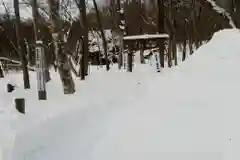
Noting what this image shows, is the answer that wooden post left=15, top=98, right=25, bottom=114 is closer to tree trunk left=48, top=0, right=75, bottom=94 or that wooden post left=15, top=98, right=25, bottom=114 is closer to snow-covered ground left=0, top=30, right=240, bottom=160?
snow-covered ground left=0, top=30, right=240, bottom=160

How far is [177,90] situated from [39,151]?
89.6 inches

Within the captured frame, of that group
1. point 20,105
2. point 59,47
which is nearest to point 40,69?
point 59,47

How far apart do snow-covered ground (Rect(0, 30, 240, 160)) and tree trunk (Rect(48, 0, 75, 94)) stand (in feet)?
11.8

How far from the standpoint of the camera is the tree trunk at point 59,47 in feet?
41.3

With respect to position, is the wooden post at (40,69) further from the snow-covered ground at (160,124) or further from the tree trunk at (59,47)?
the snow-covered ground at (160,124)

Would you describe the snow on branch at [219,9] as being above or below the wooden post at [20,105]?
above

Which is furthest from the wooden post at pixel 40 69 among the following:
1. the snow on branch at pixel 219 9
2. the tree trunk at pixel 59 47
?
the snow on branch at pixel 219 9

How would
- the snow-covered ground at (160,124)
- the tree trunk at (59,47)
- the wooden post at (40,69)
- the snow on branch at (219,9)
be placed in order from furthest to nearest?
the tree trunk at (59,47)
the wooden post at (40,69)
the snow on branch at (219,9)
the snow-covered ground at (160,124)

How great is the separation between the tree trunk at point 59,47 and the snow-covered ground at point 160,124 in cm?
360

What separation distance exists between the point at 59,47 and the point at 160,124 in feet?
23.3

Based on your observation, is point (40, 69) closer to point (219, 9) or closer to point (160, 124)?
point (219, 9)

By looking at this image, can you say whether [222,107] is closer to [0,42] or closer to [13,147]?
[13,147]

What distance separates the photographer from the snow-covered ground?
18.2 feet

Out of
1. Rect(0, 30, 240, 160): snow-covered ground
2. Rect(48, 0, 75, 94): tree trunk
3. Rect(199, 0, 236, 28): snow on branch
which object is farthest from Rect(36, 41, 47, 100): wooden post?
Rect(199, 0, 236, 28): snow on branch
